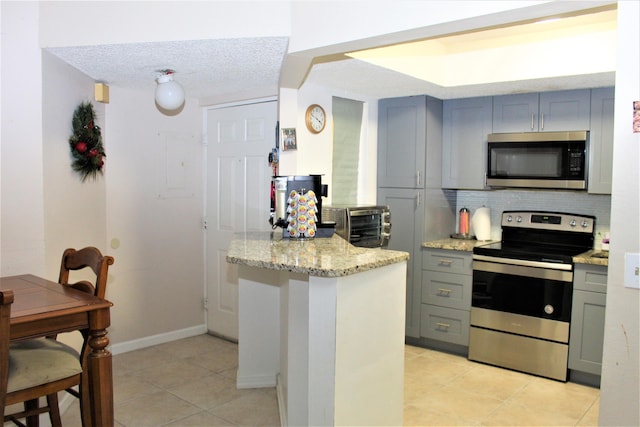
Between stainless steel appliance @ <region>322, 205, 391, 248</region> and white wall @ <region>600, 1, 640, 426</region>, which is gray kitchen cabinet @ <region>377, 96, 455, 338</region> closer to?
stainless steel appliance @ <region>322, 205, 391, 248</region>

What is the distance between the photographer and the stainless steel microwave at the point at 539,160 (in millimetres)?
3621

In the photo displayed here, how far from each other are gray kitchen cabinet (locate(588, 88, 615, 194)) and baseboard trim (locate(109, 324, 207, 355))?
10.8 ft

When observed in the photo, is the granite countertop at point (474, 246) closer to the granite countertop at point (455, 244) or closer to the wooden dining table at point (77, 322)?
the granite countertop at point (455, 244)

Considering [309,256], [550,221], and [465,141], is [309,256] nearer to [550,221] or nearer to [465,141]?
[465,141]

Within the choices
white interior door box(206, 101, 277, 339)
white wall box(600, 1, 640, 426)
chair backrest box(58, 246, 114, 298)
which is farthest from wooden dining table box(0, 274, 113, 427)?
white wall box(600, 1, 640, 426)

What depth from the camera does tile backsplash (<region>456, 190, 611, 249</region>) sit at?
12.7ft

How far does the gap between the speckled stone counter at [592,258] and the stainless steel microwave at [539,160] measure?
0.47 m

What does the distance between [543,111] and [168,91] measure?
2.69m

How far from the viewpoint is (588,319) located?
3.41 meters

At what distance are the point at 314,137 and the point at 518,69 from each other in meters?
1.47

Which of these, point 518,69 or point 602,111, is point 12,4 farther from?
point 602,111

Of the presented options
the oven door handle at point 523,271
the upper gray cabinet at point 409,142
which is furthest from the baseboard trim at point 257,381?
the upper gray cabinet at point 409,142

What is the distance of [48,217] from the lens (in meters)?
2.95

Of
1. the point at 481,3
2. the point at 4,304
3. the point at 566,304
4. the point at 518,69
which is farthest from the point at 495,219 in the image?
the point at 4,304
